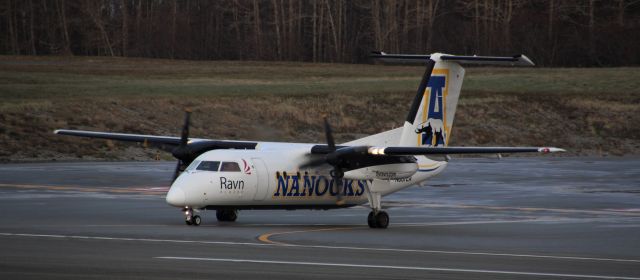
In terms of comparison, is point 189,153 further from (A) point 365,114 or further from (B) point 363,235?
(A) point 365,114

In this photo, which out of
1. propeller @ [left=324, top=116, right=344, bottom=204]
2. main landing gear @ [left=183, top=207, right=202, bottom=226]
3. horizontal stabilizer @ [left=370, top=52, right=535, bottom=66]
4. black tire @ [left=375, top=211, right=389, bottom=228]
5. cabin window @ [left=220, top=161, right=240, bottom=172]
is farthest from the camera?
horizontal stabilizer @ [left=370, top=52, right=535, bottom=66]

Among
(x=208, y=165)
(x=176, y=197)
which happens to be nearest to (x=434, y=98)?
(x=208, y=165)

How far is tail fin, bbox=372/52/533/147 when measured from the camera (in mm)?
28969

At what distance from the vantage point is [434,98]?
2938 cm

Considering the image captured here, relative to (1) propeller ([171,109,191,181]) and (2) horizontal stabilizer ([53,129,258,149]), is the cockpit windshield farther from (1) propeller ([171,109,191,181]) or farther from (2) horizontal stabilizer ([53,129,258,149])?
(2) horizontal stabilizer ([53,129,258,149])

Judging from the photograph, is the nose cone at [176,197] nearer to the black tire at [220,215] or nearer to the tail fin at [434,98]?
the black tire at [220,215]

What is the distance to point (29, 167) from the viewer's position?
4641 cm

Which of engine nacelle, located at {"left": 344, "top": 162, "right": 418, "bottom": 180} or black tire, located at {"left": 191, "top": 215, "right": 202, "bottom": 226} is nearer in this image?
black tire, located at {"left": 191, "top": 215, "right": 202, "bottom": 226}

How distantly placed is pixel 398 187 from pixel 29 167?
74.0 feet

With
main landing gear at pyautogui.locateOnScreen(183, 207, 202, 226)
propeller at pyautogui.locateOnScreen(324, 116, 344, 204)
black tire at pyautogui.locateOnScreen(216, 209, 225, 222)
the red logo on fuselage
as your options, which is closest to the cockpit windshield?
the red logo on fuselage

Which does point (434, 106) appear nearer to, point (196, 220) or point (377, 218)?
point (377, 218)

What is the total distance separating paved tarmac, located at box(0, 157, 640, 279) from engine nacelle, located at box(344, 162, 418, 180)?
132 cm

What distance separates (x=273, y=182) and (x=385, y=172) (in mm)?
2796

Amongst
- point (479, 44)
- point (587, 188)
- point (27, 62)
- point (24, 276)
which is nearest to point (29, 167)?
point (587, 188)
